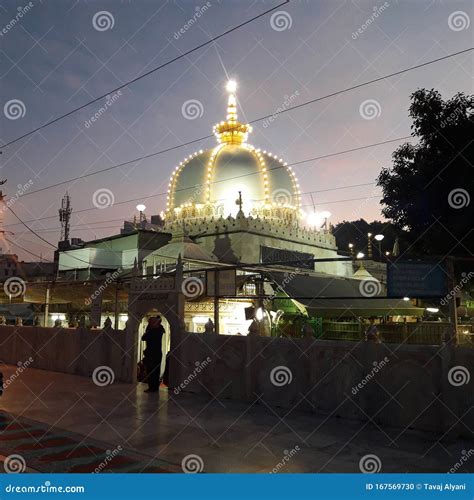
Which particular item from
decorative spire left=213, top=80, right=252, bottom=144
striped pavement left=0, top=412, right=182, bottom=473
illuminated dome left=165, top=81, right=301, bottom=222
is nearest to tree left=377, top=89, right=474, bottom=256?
striped pavement left=0, top=412, right=182, bottom=473

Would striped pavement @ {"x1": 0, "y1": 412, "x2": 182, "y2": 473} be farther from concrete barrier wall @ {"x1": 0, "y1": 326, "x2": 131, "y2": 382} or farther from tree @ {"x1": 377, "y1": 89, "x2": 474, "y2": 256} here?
tree @ {"x1": 377, "y1": 89, "x2": 474, "y2": 256}

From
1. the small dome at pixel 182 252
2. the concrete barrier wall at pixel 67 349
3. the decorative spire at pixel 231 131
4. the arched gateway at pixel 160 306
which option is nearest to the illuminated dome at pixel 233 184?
the decorative spire at pixel 231 131

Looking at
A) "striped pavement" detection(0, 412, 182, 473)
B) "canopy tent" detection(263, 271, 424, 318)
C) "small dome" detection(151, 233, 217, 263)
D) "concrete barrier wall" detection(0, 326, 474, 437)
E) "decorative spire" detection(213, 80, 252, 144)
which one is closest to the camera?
"striped pavement" detection(0, 412, 182, 473)

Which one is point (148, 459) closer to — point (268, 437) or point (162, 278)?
point (268, 437)

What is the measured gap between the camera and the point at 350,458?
679cm

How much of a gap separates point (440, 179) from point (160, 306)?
25.6 feet

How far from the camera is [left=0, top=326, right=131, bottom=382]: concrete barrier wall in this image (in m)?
14.3

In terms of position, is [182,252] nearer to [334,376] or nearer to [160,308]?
[160,308]

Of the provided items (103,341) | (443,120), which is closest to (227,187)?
(103,341)

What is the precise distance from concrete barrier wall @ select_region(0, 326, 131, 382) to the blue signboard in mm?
8313

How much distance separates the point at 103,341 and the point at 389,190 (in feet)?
31.4

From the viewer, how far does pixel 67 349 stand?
16219 millimetres

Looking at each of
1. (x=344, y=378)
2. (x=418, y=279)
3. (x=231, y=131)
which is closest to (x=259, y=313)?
(x=344, y=378)

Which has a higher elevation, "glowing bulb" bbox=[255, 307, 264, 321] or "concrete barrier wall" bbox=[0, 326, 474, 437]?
"glowing bulb" bbox=[255, 307, 264, 321]
